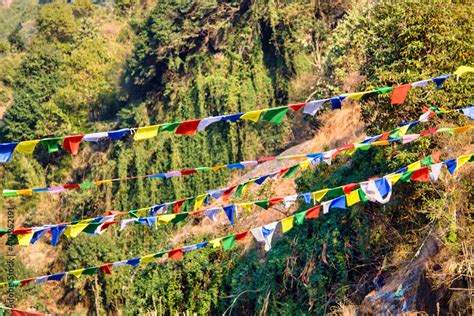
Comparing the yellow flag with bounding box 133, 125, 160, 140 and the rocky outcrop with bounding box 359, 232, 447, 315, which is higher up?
the yellow flag with bounding box 133, 125, 160, 140

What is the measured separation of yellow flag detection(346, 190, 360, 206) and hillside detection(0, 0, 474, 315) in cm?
26

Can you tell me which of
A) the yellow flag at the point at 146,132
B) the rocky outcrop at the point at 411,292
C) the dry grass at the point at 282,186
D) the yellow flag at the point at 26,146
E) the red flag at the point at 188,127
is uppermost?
the yellow flag at the point at 26,146

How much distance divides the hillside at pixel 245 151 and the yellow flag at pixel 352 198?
0.26 metres

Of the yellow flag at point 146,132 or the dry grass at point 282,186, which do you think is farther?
the dry grass at point 282,186

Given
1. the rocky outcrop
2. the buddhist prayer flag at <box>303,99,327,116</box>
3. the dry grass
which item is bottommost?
the dry grass

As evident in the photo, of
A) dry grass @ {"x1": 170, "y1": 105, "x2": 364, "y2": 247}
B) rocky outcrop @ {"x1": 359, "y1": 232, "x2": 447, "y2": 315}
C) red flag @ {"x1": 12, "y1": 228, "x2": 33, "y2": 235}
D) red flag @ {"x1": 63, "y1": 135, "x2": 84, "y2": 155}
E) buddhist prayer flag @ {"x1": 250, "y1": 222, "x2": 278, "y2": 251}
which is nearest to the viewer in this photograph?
red flag @ {"x1": 63, "y1": 135, "x2": 84, "y2": 155}

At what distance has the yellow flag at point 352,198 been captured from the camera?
31.8ft

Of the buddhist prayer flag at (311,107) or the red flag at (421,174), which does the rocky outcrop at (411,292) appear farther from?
the buddhist prayer flag at (311,107)

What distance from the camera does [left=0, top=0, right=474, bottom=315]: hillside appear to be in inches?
476

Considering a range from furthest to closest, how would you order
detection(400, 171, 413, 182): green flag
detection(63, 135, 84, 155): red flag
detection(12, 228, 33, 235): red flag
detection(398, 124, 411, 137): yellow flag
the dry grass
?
the dry grass < detection(398, 124, 411, 137): yellow flag < detection(12, 228, 33, 235): red flag < detection(400, 171, 413, 182): green flag < detection(63, 135, 84, 155): red flag

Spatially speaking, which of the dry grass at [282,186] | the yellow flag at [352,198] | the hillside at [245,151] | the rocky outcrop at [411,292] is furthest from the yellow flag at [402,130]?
the dry grass at [282,186]

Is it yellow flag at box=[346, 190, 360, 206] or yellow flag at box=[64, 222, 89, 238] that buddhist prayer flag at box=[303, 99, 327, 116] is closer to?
yellow flag at box=[346, 190, 360, 206]

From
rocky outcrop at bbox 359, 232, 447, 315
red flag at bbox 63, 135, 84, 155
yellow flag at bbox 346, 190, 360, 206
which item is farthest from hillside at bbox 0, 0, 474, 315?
red flag at bbox 63, 135, 84, 155

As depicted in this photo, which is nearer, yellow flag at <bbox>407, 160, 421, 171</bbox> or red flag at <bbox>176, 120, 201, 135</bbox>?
red flag at <bbox>176, 120, 201, 135</bbox>
